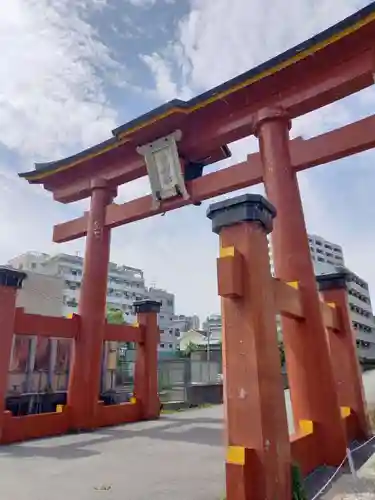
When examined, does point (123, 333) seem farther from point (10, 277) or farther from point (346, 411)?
point (346, 411)

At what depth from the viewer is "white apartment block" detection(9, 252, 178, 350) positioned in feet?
181

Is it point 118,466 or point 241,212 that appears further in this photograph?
point 118,466

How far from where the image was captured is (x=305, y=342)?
5.55m

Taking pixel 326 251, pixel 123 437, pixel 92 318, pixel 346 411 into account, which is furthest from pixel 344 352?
pixel 326 251

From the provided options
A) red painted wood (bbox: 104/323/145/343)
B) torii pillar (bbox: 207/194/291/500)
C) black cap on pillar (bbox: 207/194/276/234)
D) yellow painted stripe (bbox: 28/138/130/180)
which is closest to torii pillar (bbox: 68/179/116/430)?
yellow painted stripe (bbox: 28/138/130/180)

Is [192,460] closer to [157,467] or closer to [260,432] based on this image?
[157,467]

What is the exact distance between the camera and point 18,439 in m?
7.80

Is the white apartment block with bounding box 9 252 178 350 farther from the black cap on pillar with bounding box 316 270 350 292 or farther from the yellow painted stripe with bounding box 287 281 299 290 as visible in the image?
the yellow painted stripe with bounding box 287 281 299 290

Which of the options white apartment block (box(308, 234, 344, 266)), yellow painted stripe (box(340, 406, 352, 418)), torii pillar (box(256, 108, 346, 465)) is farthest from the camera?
white apartment block (box(308, 234, 344, 266))

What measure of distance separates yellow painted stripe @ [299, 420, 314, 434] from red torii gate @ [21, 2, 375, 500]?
2 centimetres

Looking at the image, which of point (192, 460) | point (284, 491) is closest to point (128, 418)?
point (192, 460)

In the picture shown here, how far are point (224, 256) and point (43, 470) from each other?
3933 millimetres

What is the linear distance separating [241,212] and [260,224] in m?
0.24

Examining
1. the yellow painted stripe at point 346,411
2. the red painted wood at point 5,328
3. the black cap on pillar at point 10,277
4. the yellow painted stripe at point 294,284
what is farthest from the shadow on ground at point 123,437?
the yellow painted stripe at point 294,284
